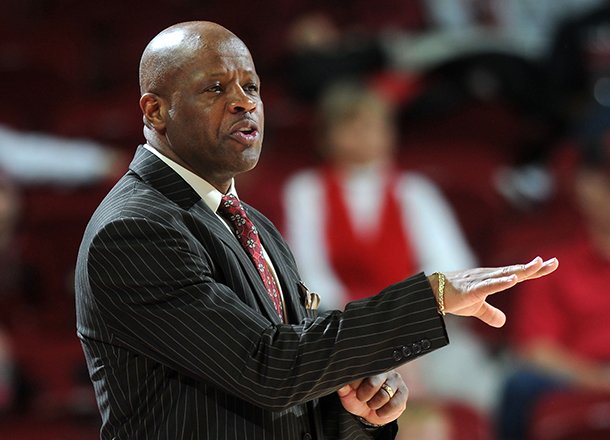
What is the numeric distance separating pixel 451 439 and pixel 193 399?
2.58 metres

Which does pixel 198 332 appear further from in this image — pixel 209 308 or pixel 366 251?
pixel 366 251

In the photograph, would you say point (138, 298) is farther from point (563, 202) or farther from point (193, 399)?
point (563, 202)

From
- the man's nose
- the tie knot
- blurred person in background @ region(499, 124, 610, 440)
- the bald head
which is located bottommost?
blurred person in background @ region(499, 124, 610, 440)

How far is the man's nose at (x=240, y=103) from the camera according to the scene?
1.85 m

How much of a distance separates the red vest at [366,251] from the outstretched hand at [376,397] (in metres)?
2.68

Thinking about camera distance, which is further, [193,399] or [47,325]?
[47,325]

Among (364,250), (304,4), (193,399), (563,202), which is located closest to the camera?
(193,399)

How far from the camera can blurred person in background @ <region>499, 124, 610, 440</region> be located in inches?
174

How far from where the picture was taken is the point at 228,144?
6.10 ft

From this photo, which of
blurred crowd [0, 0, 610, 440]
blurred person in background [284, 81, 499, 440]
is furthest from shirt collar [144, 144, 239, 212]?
blurred person in background [284, 81, 499, 440]

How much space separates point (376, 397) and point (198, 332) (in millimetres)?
372

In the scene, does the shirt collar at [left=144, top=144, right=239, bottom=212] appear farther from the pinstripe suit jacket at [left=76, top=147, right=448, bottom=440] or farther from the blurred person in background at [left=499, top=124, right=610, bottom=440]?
the blurred person in background at [left=499, top=124, right=610, bottom=440]

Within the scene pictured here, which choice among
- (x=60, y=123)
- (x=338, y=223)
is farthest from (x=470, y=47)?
(x=60, y=123)

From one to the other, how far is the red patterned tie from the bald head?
232 millimetres
